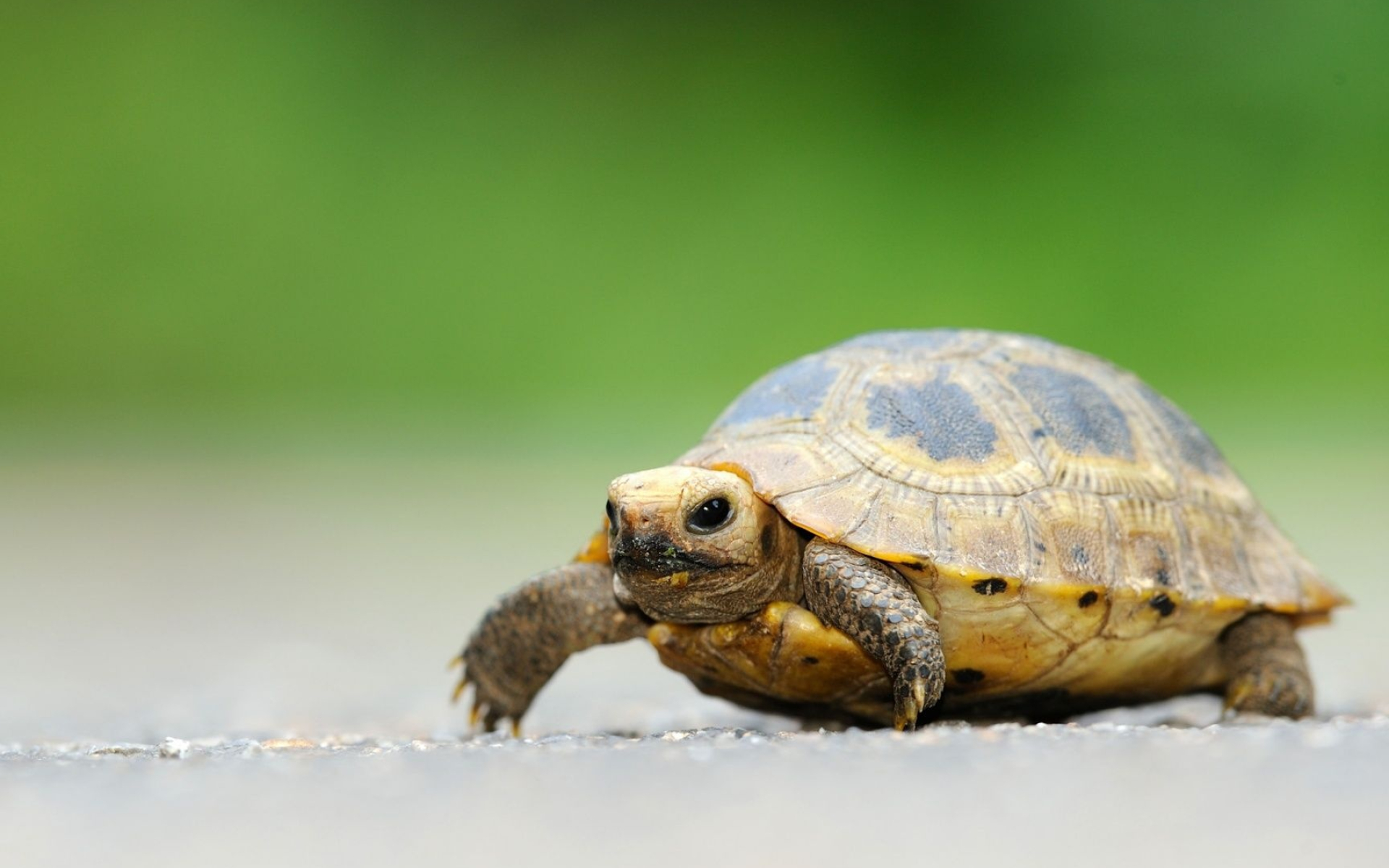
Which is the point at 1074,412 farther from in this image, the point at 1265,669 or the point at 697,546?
the point at 697,546

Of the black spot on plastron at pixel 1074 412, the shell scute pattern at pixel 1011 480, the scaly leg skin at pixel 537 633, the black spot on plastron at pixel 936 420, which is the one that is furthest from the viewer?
the scaly leg skin at pixel 537 633

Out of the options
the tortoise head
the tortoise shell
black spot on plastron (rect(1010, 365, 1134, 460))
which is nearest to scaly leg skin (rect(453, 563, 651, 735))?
the tortoise head

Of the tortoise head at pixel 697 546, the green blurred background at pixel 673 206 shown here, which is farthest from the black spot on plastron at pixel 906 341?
the green blurred background at pixel 673 206

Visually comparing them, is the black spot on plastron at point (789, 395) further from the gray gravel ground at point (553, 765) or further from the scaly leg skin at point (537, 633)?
the gray gravel ground at point (553, 765)

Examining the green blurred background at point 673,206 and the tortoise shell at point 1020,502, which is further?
the green blurred background at point 673,206

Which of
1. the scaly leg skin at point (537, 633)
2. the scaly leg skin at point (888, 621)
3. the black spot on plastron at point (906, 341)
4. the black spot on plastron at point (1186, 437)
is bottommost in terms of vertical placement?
the scaly leg skin at point (537, 633)

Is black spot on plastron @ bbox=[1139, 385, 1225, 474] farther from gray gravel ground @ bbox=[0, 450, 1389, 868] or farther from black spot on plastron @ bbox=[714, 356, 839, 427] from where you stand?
black spot on plastron @ bbox=[714, 356, 839, 427]

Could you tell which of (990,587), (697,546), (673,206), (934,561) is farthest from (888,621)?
(673,206)
